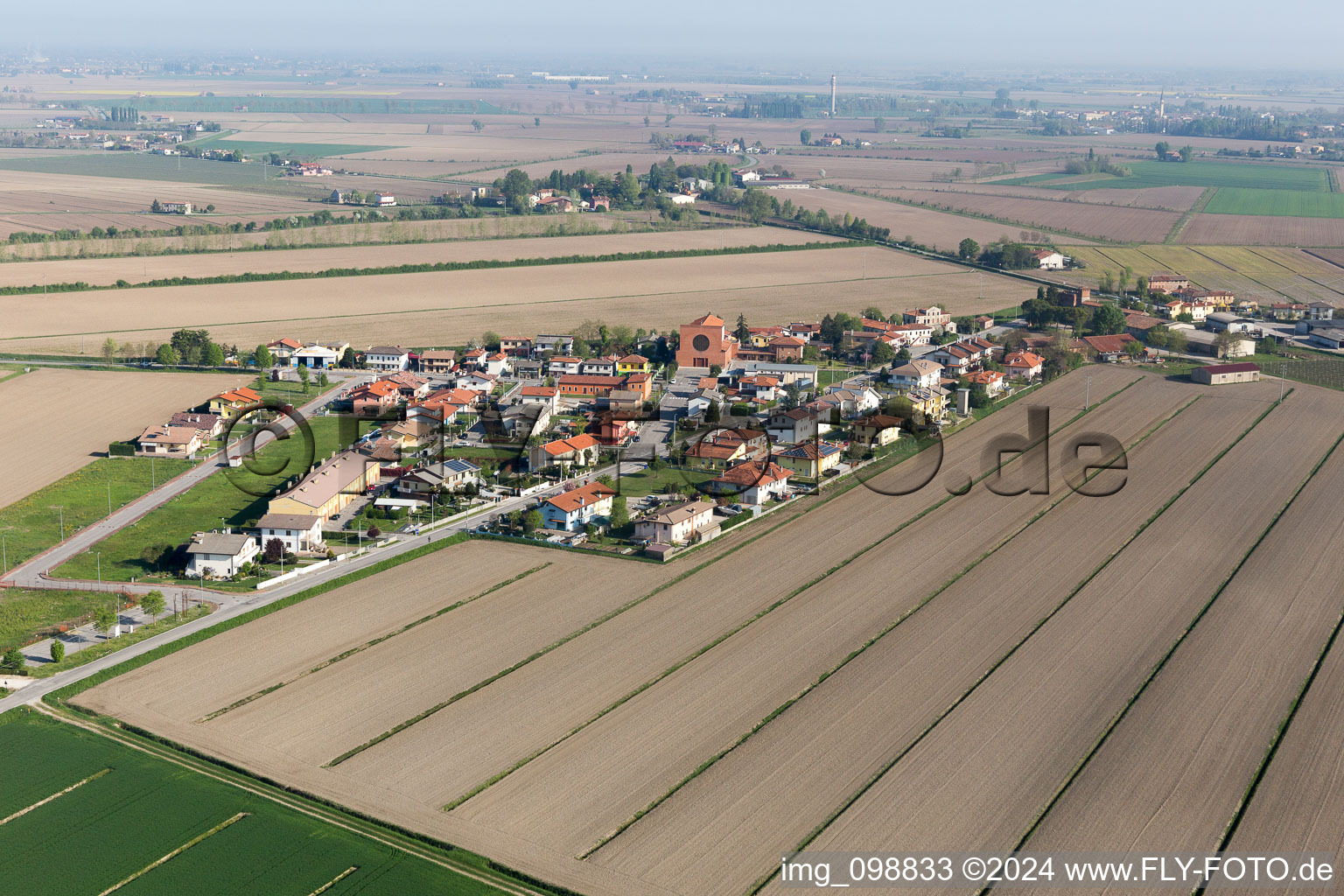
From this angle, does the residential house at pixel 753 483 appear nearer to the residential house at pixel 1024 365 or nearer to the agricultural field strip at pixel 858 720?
the agricultural field strip at pixel 858 720

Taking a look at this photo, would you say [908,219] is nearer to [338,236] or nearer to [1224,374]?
[338,236]

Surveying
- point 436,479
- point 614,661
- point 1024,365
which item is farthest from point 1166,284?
point 614,661

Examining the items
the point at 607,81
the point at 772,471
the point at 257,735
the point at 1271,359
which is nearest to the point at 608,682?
the point at 257,735

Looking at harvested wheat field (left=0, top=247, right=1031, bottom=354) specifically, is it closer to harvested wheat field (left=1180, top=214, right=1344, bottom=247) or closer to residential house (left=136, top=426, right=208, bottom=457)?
residential house (left=136, top=426, right=208, bottom=457)

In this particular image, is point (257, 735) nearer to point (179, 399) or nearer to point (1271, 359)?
point (179, 399)

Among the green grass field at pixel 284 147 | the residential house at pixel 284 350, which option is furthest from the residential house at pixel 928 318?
the green grass field at pixel 284 147
